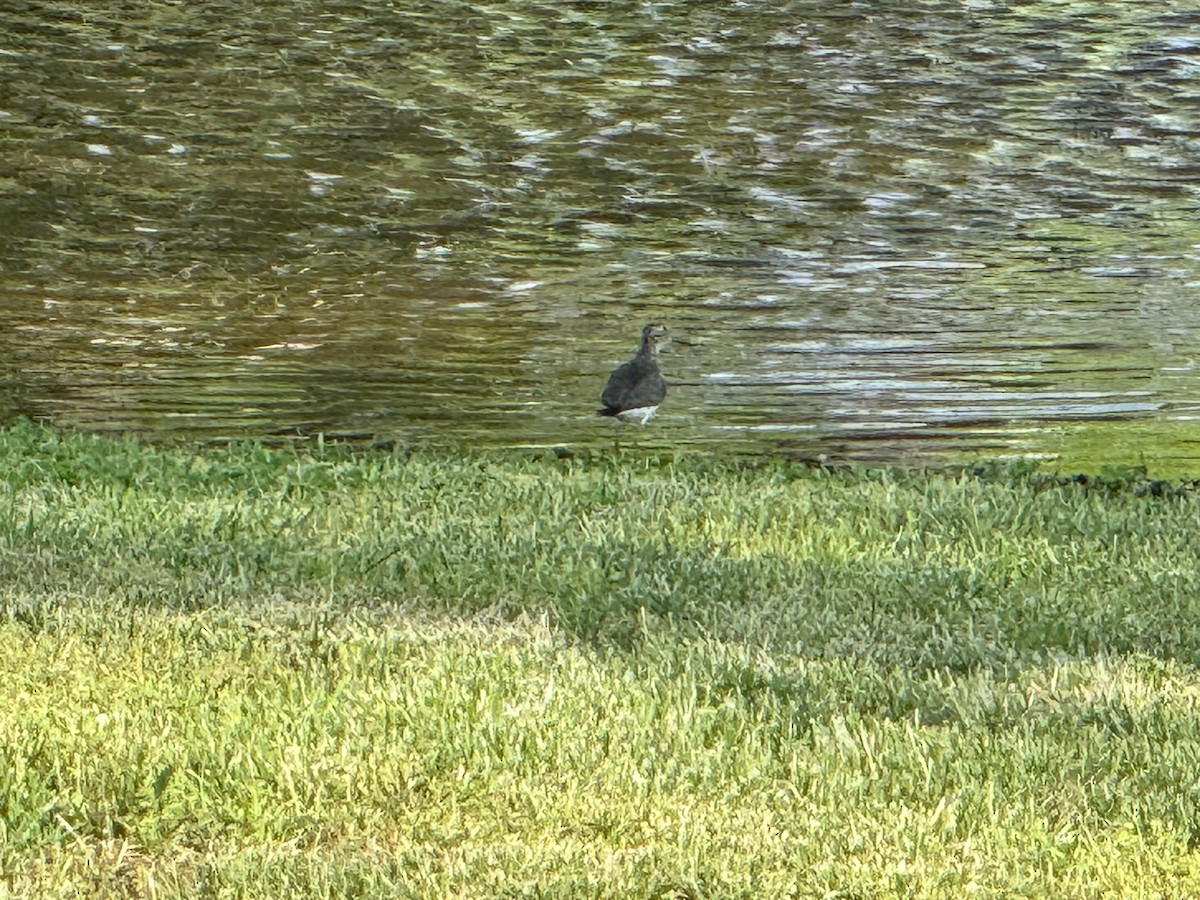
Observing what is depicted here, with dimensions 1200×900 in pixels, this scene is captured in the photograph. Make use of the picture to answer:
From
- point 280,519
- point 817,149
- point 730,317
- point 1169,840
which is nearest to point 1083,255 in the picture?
point 730,317

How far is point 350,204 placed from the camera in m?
18.9

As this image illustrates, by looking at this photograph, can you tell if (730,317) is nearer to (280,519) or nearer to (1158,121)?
(280,519)

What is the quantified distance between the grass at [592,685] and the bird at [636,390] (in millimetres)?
1755

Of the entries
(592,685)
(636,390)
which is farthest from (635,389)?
(592,685)

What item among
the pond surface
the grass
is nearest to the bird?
the pond surface

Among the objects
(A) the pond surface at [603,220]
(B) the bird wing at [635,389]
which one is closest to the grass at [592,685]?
(B) the bird wing at [635,389]

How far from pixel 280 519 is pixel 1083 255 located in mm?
9867

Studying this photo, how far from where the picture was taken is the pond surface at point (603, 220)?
11.8 meters

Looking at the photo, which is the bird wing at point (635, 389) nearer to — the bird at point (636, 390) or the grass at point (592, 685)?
the bird at point (636, 390)

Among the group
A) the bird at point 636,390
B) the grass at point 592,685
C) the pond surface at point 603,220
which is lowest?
the pond surface at point 603,220

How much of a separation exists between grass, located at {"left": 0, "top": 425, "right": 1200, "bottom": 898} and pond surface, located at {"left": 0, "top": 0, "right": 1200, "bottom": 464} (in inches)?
82.6

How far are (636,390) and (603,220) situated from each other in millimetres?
7495

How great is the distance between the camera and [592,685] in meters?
6.09

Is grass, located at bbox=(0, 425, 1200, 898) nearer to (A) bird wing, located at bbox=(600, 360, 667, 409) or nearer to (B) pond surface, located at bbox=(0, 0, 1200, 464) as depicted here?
(A) bird wing, located at bbox=(600, 360, 667, 409)
